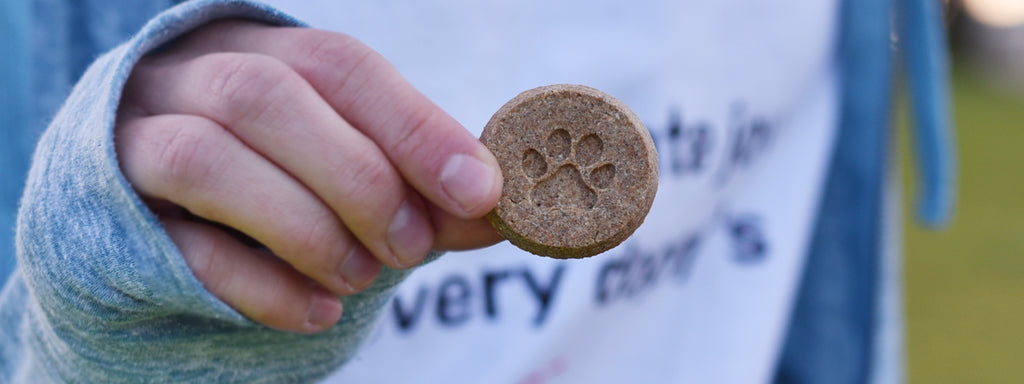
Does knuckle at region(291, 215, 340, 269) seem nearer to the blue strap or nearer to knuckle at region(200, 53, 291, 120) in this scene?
knuckle at region(200, 53, 291, 120)

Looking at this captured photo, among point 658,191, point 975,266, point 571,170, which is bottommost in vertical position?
point 571,170

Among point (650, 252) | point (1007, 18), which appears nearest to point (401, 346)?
point (650, 252)

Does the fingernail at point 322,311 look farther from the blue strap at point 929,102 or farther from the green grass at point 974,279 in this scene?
the green grass at point 974,279

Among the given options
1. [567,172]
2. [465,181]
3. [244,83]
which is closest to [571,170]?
[567,172]

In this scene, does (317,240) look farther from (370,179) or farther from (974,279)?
(974,279)

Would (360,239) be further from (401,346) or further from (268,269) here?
(401,346)

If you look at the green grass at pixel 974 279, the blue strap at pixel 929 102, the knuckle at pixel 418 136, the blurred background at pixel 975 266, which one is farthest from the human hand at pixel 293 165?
the blurred background at pixel 975 266
